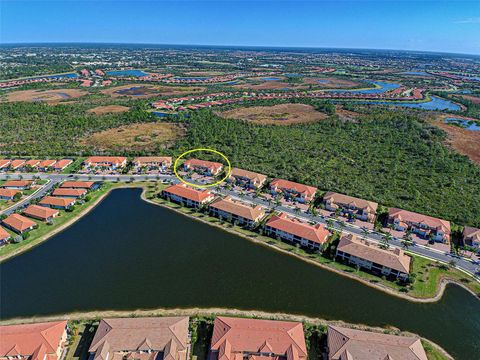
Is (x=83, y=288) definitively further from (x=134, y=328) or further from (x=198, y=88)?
(x=198, y=88)

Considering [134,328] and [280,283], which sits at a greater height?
[134,328]

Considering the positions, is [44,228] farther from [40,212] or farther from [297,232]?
[297,232]

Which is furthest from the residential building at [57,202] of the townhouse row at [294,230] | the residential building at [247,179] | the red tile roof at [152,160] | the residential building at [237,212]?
the residential building at [247,179]

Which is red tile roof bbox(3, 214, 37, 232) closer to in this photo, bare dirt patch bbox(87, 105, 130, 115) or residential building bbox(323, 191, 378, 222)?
residential building bbox(323, 191, 378, 222)

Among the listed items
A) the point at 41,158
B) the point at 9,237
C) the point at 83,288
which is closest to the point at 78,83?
the point at 41,158

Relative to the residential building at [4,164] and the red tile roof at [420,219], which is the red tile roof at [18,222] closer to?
the residential building at [4,164]

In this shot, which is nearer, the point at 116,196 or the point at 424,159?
the point at 116,196
